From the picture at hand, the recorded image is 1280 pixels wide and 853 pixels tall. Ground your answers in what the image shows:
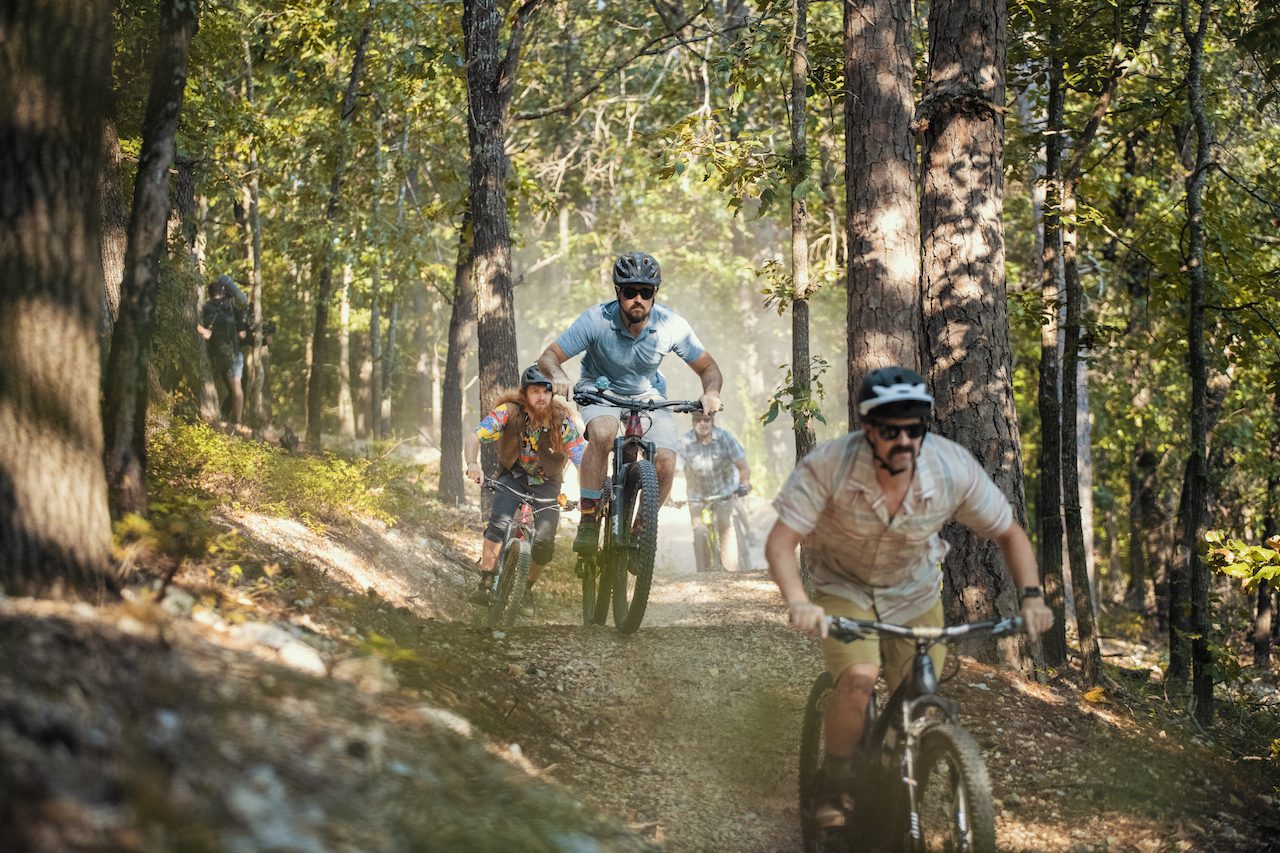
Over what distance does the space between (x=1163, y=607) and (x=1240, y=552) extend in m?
16.5

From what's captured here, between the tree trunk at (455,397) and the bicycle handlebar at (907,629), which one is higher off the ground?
the tree trunk at (455,397)

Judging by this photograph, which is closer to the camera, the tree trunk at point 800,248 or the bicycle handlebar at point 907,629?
the bicycle handlebar at point 907,629

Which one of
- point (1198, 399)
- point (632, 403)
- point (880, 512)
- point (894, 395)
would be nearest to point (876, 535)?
point (880, 512)

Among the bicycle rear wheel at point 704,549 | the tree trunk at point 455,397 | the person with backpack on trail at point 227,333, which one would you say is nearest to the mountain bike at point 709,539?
the bicycle rear wheel at point 704,549

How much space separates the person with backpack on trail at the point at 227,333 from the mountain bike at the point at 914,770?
42.9 feet

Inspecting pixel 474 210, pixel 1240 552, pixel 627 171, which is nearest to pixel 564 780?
pixel 1240 552

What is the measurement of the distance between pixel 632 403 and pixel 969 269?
265 cm

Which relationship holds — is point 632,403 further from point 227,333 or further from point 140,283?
point 227,333

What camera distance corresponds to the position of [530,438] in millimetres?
8883

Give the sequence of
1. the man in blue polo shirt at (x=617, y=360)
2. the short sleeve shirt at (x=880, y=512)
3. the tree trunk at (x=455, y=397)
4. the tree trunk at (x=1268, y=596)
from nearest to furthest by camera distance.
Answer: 1. the short sleeve shirt at (x=880, y=512)
2. the man in blue polo shirt at (x=617, y=360)
3. the tree trunk at (x=1268, y=596)
4. the tree trunk at (x=455, y=397)

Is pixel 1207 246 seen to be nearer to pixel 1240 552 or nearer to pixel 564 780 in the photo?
pixel 1240 552

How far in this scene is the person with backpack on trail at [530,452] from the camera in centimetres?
869

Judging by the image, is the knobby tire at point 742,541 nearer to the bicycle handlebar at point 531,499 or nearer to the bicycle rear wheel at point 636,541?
the bicycle handlebar at point 531,499

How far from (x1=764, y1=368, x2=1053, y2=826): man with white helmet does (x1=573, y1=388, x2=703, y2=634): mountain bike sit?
2860 millimetres
